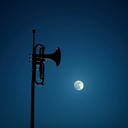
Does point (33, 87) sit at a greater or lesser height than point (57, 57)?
lesser

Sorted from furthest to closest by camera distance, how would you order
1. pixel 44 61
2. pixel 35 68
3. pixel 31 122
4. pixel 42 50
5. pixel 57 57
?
pixel 57 57 < pixel 42 50 < pixel 44 61 < pixel 35 68 < pixel 31 122

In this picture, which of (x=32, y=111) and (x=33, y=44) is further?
(x=33, y=44)

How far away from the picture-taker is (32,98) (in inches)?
341

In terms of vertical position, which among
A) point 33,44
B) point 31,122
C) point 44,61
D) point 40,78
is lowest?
point 31,122

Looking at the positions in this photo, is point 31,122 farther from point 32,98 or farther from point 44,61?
point 44,61

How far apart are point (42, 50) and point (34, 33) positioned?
2.97ft

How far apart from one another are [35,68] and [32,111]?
178 centimetres

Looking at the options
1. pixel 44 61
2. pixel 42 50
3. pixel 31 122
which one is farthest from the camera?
pixel 42 50

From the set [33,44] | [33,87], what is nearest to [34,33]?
[33,44]

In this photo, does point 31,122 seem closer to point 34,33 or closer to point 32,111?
point 32,111

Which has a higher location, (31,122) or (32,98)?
(32,98)

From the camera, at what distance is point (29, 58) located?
9.65 metres

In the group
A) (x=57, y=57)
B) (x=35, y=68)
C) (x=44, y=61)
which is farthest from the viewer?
(x=57, y=57)

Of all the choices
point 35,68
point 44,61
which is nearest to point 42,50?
point 44,61
